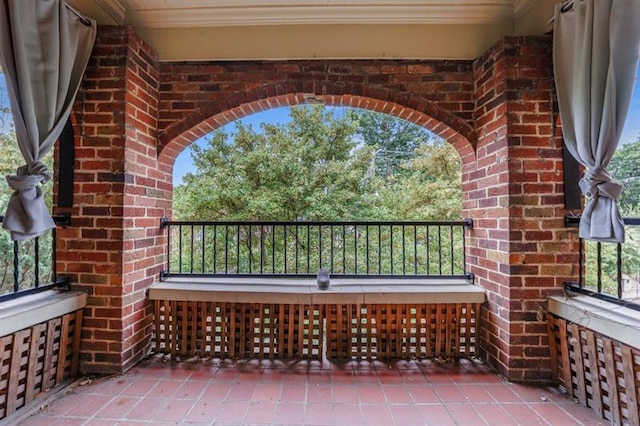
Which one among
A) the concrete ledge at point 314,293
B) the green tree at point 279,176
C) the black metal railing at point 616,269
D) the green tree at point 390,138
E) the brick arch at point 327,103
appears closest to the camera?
the black metal railing at point 616,269

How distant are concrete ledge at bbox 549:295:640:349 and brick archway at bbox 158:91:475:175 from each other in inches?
46.5

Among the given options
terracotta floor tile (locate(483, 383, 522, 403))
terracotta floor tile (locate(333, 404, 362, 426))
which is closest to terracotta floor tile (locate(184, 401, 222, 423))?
terracotta floor tile (locate(333, 404, 362, 426))

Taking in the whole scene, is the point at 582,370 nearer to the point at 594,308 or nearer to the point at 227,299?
Result: the point at 594,308

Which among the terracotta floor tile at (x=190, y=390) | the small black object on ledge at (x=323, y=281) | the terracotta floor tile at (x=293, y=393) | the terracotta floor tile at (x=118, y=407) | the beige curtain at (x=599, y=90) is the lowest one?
the terracotta floor tile at (x=293, y=393)

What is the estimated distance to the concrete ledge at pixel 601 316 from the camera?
1.44 metres

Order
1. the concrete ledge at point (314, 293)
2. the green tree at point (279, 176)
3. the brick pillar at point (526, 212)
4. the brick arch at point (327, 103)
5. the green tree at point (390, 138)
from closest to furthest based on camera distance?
the brick pillar at point (526, 212), the concrete ledge at point (314, 293), the brick arch at point (327, 103), the green tree at point (279, 176), the green tree at point (390, 138)

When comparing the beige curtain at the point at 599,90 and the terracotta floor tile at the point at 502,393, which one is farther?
the terracotta floor tile at the point at 502,393

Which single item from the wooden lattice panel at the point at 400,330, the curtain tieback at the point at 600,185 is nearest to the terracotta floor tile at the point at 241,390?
the wooden lattice panel at the point at 400,330

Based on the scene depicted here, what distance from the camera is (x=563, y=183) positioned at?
197 cm

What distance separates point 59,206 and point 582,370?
3.45 metres

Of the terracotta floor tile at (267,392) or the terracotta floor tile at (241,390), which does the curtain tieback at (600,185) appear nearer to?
the terracotta floor tile at (267,392)

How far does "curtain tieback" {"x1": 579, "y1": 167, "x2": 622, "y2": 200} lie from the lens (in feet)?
5.15

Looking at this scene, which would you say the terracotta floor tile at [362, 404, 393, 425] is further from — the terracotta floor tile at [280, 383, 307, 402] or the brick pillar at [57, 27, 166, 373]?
the brick pillar at [57, 27, 166, 373]

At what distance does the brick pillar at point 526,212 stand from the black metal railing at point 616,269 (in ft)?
0.25
